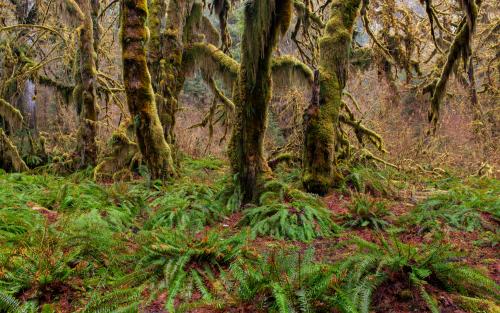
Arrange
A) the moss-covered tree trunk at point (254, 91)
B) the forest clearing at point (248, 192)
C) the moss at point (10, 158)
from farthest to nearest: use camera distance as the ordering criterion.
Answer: the moss at point (10, 158) → the moss-covered tree trunk at point (254, 91) → the forest clearing at point (248, 192)

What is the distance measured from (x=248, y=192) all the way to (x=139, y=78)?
3.40 meters

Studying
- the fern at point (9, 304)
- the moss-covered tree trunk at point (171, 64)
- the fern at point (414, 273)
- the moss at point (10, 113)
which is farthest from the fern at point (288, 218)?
the moss at point (10, 113)

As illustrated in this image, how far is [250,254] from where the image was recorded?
173 inches

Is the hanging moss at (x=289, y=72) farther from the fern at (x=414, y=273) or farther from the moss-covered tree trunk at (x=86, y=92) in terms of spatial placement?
the fern at (x=414, y=273)

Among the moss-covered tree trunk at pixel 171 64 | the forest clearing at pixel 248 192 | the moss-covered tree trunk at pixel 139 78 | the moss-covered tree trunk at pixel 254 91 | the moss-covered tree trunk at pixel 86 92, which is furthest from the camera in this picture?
the moss-covered tree trunk at pixel 171 64

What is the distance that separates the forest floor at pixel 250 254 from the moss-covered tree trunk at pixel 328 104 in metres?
0.51

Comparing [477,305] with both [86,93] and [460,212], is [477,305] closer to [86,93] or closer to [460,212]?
[460,212]

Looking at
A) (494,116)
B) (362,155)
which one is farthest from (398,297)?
(494,116)

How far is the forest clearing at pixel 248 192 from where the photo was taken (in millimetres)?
3432

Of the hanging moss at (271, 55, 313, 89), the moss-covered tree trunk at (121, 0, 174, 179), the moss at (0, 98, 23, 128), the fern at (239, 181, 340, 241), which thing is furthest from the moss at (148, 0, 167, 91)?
the fern at (239, 181, 340, 241)

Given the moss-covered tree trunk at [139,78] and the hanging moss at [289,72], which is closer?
the moss-covered tree trunk at [139,78]

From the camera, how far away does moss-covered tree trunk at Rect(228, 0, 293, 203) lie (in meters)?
6.10

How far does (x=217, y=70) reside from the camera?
400 inches

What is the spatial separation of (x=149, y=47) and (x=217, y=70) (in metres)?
1.95
